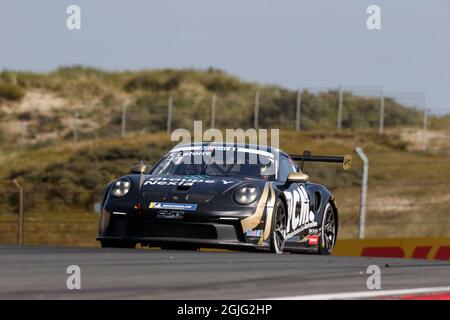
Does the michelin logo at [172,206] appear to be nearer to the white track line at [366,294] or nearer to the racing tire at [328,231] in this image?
the racing tire at [328,231]

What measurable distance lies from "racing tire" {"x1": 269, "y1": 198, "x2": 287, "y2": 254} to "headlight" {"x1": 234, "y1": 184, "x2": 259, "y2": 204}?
0.85 ft

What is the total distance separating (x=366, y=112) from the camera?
3500cm

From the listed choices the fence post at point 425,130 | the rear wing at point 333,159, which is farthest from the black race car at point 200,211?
the fence post at point 425,130

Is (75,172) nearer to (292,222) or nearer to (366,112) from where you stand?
(366,112)

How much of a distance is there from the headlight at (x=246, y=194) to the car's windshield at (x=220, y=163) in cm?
84

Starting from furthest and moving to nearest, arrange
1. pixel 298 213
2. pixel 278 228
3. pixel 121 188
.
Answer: pixel 298 213, pixel 278 228, pixel 121 188

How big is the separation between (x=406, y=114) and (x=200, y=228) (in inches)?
969

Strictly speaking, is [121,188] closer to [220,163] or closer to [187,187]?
[187,187]

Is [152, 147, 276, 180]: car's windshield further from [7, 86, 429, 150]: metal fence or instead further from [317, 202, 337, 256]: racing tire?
[7, 86, 429, 150]: metal fence

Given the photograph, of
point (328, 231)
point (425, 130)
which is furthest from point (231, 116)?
point (328, 231)

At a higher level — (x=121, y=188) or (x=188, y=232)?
(x=121, y=188)

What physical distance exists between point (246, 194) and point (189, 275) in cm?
338

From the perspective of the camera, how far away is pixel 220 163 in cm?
1185

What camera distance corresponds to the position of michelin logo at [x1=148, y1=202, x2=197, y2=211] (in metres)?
10.6
